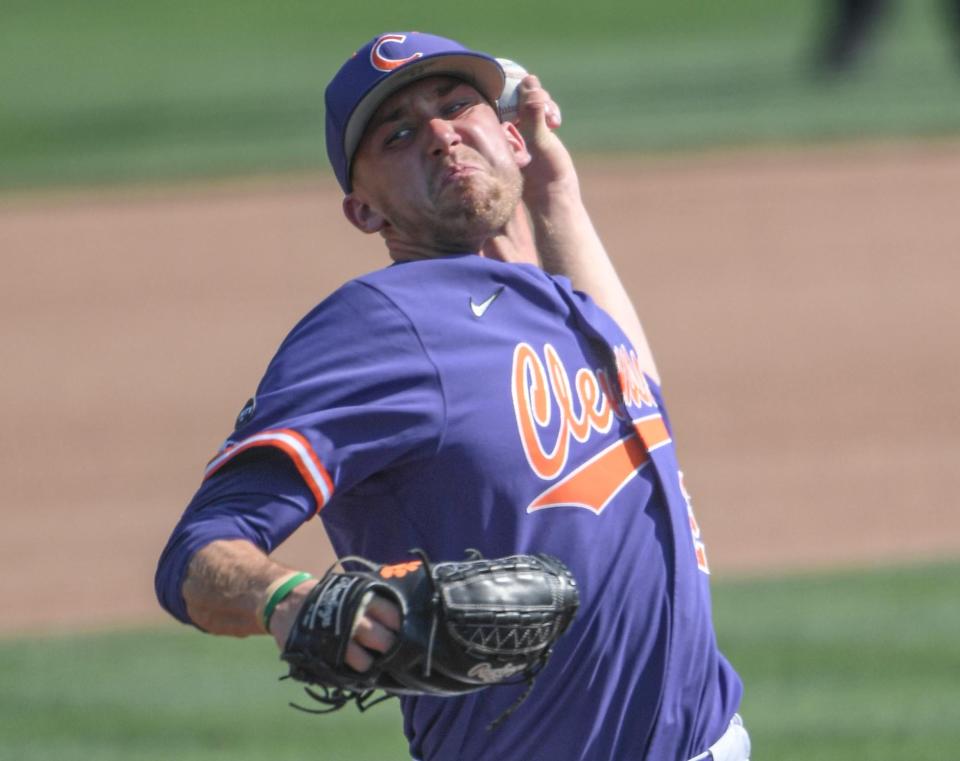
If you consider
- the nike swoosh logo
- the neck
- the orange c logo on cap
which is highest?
the orange c logo on cap

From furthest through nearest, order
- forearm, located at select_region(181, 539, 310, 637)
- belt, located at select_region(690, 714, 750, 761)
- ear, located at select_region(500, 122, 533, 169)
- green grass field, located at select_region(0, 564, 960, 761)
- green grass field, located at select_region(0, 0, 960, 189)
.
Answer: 1. green grass field, located at select_region(0, 0, 960, 189)
2. green grass field, located at select_region(0, 564, 960, 761)
3. ear, located at select_region(500, 122, 533, 169)
4. belt, located at select_region(690, 714, 750, 761)
5. forearm, located at select_region(181, 539, 310, 637)

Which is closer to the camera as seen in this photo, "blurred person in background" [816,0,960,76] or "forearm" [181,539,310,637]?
"forearm" [181,539,310,637]

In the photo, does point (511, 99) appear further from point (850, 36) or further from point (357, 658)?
point (850, 36)

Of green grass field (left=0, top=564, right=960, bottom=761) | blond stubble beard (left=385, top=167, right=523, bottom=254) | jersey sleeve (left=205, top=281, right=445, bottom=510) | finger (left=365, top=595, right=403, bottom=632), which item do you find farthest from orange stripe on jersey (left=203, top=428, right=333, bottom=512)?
green grass field (left=0, top=564, right=960, bottom=761)

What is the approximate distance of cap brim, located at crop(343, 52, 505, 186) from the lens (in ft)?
10.3

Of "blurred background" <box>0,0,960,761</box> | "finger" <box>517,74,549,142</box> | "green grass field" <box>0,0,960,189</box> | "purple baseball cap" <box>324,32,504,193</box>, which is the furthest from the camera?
"green grass field" <box>0,0,960,189</box>

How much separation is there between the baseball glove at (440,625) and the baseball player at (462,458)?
0.10ft

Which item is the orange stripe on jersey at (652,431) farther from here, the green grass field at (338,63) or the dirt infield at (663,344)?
the green grass field at (338,63)

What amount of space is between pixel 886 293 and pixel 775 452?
9.32 feet

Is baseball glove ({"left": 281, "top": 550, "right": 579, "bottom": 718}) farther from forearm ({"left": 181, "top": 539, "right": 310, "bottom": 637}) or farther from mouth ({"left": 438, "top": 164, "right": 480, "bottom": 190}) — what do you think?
mouth ({"left": 438, "top": 164, "right": 480, "bottom": 190})

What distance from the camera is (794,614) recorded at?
6.97m

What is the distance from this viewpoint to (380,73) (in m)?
3.13

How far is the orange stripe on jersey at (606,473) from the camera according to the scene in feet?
9.40

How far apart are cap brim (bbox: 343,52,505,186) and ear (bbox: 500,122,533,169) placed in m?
0.13
